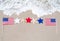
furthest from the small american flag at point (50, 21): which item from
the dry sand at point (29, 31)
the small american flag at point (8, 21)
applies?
the small american flag at point (8, 21)

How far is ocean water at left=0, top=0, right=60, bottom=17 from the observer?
1801 mm

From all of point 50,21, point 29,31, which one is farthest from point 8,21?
point 50,21

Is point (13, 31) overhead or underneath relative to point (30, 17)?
underneath

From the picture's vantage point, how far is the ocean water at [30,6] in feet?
5.91

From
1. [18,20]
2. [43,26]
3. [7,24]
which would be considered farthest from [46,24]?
[7,24]

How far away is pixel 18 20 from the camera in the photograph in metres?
1.81

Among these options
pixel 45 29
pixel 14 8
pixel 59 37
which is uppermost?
pixel 14 8

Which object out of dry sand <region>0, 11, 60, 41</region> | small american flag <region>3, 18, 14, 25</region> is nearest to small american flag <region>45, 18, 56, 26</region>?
dry sand <region>0, 11, 60, 41</region>

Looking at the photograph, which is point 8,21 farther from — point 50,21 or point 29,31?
point 50,21

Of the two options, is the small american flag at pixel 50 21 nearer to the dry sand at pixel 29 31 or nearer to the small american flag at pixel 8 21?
the dry sand at pixel 29 31

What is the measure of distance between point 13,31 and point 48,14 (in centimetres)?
52

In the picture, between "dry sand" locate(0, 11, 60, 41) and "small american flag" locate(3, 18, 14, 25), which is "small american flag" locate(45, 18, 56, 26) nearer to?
"dry sand" locate(0, 11, 60, 41)

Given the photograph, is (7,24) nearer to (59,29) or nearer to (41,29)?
(41,29)

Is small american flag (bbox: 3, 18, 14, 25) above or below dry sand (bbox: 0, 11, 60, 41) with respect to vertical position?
above
